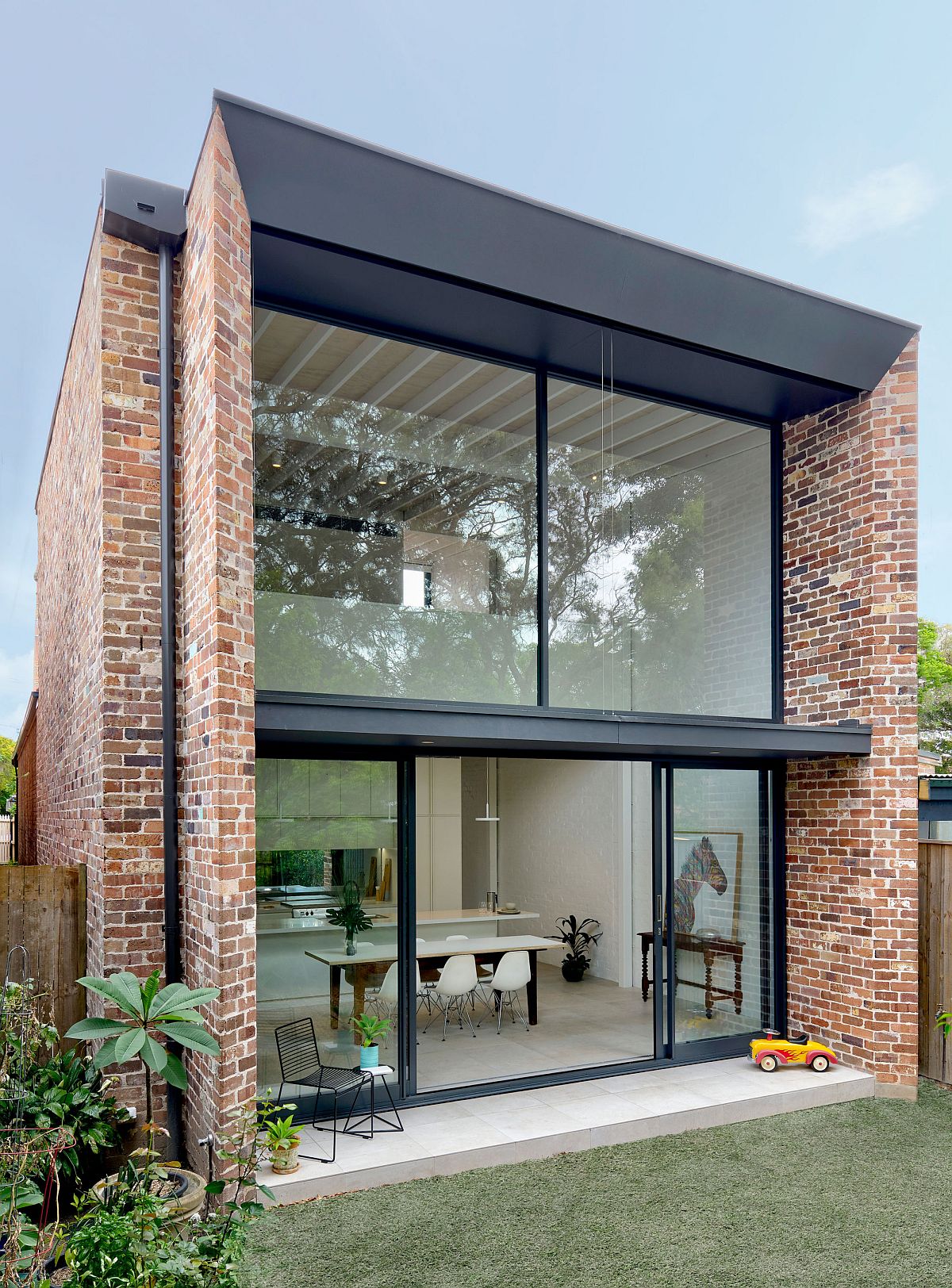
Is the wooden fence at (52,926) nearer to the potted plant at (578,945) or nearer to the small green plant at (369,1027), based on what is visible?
the small green plant at (369,1027)

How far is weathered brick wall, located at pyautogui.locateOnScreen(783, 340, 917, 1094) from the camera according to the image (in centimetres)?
678

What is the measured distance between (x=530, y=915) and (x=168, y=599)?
6.01 meters

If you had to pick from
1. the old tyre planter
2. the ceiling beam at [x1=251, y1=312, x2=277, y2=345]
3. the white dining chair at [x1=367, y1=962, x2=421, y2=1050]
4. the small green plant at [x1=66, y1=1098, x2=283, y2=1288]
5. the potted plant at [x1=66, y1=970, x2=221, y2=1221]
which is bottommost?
the old tyre planter

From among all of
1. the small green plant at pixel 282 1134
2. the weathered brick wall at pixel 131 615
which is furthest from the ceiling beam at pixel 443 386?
the small green plant at pixel 282 1134

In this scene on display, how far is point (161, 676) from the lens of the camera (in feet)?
16.7

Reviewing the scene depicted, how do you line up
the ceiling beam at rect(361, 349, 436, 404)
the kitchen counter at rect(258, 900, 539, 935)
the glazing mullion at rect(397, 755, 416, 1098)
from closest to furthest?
the kitchen counter at rect(258, 900, 539, 935), the glazing mullion at rect(397, 755, 416, 1098), the ceiling beam at rect(361, 349, 436, 404)

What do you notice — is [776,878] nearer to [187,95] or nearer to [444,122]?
[187,95]

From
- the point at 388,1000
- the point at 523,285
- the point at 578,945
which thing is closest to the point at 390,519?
the point at 523,285

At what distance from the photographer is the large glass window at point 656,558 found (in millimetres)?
6797

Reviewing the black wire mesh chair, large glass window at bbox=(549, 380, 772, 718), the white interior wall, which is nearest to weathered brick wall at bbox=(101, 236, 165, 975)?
the black wire mesh chair

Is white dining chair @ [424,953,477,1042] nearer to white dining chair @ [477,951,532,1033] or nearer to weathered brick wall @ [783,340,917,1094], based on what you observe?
white dining chair @ [477,951,532,1033]

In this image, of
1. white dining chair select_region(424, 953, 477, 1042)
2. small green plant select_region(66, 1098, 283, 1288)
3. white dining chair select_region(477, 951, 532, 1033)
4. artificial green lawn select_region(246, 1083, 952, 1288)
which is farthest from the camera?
white dining chair select_region(477, 951, 532, 1033)

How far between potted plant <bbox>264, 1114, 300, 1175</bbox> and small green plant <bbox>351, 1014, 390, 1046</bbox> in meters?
0.80

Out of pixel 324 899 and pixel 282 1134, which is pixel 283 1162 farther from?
pixel 324 899
